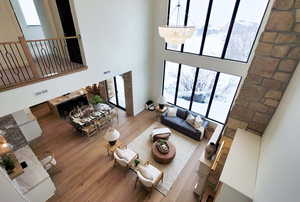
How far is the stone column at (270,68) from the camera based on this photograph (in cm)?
179

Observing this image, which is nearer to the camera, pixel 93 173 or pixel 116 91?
pixel 93 173

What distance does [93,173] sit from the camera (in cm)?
477

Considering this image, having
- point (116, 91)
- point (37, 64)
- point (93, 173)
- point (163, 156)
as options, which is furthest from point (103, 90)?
point (163, 156)

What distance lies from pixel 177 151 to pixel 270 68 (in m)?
4.32

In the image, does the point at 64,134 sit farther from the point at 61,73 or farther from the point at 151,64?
the point at 151,64

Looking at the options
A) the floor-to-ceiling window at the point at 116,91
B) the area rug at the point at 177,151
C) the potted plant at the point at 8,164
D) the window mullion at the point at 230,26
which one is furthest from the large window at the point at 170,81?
the potted plant at the point at 8,164

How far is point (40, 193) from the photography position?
382cm

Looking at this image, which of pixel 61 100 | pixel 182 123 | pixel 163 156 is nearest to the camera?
pixel 163 156

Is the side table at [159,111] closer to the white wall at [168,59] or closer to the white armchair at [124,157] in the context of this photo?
the white wall at [168,59]

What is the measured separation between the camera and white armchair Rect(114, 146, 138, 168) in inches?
178

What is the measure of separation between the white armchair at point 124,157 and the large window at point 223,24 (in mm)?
4494

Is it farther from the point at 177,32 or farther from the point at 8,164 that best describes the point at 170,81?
the point at 8,164

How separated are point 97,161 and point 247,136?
15.3 feet

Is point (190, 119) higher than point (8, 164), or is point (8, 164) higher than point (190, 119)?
point (8, 164)
